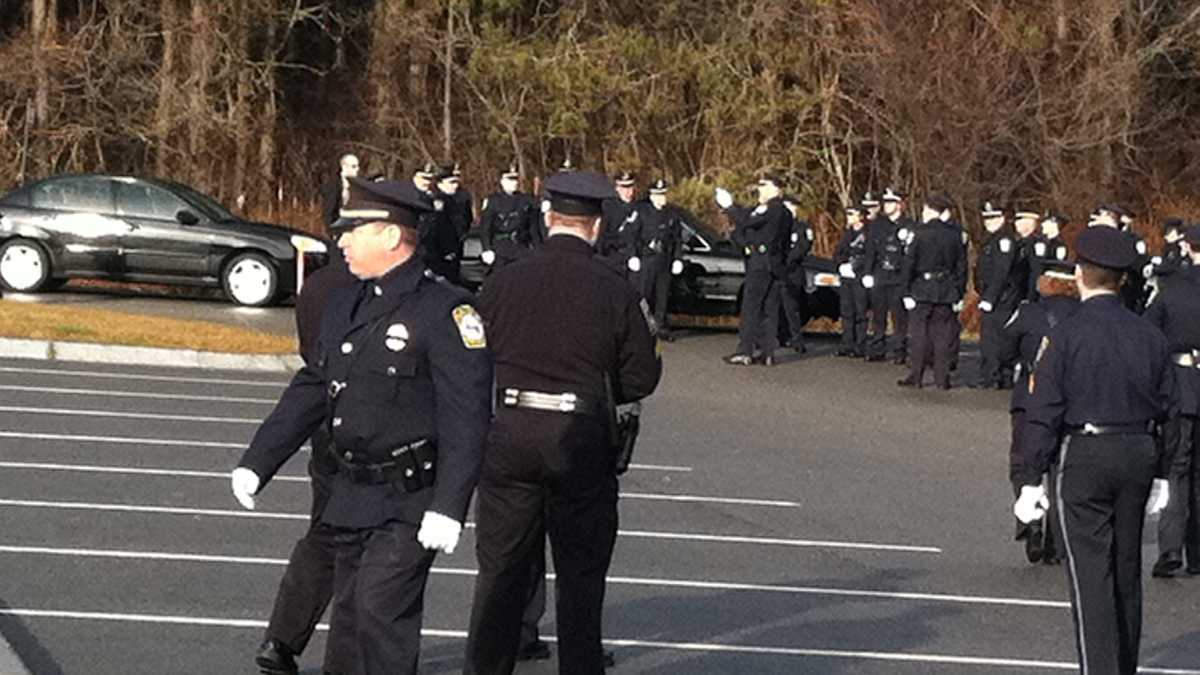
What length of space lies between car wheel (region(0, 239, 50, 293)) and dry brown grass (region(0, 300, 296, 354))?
344cm

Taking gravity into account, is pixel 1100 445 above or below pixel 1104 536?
above

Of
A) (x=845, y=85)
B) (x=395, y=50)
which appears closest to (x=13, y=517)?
(x=845, y=85)

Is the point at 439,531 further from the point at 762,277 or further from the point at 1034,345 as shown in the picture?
the point at 762,277

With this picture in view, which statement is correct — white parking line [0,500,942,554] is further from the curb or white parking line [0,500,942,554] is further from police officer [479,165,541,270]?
police officer [479,165,541,270]

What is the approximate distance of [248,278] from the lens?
92.8 feet

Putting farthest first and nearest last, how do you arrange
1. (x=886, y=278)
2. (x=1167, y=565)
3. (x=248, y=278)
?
(x=248, y=278), (x=886, y=278), (x=1167, y=565)

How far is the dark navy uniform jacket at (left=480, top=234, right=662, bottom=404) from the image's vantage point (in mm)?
8227

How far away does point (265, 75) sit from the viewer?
4269 cm

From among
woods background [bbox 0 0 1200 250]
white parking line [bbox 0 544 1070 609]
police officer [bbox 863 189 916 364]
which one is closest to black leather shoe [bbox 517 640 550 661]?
white parking line [bbox 0 544 1070 609]

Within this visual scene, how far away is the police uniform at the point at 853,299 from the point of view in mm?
26312

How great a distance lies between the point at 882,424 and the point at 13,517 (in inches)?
372

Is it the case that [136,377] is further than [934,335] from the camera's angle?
No

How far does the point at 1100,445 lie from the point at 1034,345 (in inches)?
194

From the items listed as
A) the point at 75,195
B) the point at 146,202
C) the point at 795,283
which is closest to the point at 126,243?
the point at 146,202
